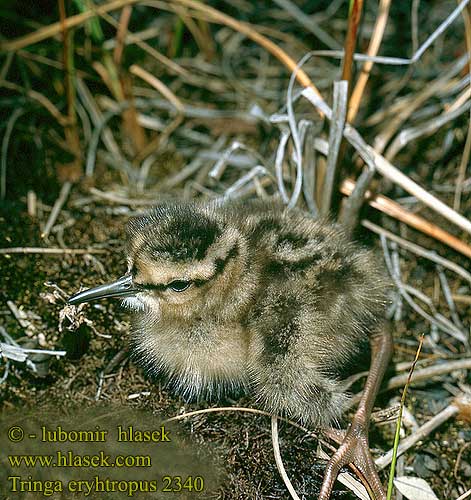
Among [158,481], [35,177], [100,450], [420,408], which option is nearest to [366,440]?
[420,408]

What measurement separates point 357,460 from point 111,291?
0.93 m

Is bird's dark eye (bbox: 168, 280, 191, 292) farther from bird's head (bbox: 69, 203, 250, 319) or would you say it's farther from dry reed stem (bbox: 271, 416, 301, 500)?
dry reed stem (bbox: 271, 416, 301, 500)

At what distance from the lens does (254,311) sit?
221 cm

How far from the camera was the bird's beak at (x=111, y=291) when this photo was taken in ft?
7.38

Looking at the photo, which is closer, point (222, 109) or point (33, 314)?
point (33, 314)

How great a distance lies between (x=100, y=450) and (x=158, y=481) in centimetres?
21

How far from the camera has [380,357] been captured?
8.04ft

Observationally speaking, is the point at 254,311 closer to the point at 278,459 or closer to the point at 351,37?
the point at 278,459

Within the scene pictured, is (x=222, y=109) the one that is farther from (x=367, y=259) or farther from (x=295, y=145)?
A: (x=367, y=259)

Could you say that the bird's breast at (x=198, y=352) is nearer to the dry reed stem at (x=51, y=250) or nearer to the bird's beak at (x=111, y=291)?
the bird's beak at (x=111, y=291)

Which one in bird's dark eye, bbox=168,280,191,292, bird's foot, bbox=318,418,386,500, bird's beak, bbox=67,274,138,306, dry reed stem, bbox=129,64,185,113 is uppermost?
dry reed stem, bbox=129,64,185,113

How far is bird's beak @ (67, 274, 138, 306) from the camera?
2.25 m

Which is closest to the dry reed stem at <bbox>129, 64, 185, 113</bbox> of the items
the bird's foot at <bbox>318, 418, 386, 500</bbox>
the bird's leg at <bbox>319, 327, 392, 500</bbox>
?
the bird's leg at <bbox>319, 327, 392, 500</bbox>

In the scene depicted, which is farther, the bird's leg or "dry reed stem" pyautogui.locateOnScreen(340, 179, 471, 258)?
"dry reed stem" pyautogui.locateOnScreen(340, 179, 471, 258)
